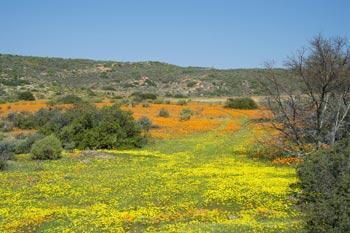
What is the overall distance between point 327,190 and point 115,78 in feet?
323

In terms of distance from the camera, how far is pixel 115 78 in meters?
111

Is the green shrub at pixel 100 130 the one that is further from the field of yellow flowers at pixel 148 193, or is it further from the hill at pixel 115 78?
the hill at pixel 115 78

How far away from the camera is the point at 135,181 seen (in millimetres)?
22719

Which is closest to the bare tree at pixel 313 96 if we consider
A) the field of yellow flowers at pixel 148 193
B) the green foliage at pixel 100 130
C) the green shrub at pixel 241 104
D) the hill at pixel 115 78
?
the field of yellow flowers at pixel 148 193

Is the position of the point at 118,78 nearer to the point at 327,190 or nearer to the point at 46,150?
the point at 46,150

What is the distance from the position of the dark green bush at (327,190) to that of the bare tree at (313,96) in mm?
6766

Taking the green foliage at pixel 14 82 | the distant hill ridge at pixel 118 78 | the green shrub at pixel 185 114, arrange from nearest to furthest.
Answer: the green shrub at pixel 185 114 → the green foliage at pixel 14 82 → the distant hill ridge at pixel 118 78

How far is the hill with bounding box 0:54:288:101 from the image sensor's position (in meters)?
98.3

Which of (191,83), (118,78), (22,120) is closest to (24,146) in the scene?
(22,120)

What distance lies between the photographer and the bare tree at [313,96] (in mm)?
25688

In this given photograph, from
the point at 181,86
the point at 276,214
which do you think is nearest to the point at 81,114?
the point at 276,214

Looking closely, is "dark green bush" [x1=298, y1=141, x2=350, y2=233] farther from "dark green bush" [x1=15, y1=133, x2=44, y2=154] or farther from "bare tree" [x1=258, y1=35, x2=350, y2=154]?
"dark green bush" [x1=15, y1=133, x2=44, y2=154]

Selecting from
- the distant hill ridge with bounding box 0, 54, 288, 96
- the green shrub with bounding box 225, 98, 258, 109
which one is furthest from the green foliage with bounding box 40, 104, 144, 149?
the distant hill ridge with bounding box 0, 54, 288, 96

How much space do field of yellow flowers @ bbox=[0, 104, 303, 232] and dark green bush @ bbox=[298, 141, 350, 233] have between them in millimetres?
1053
